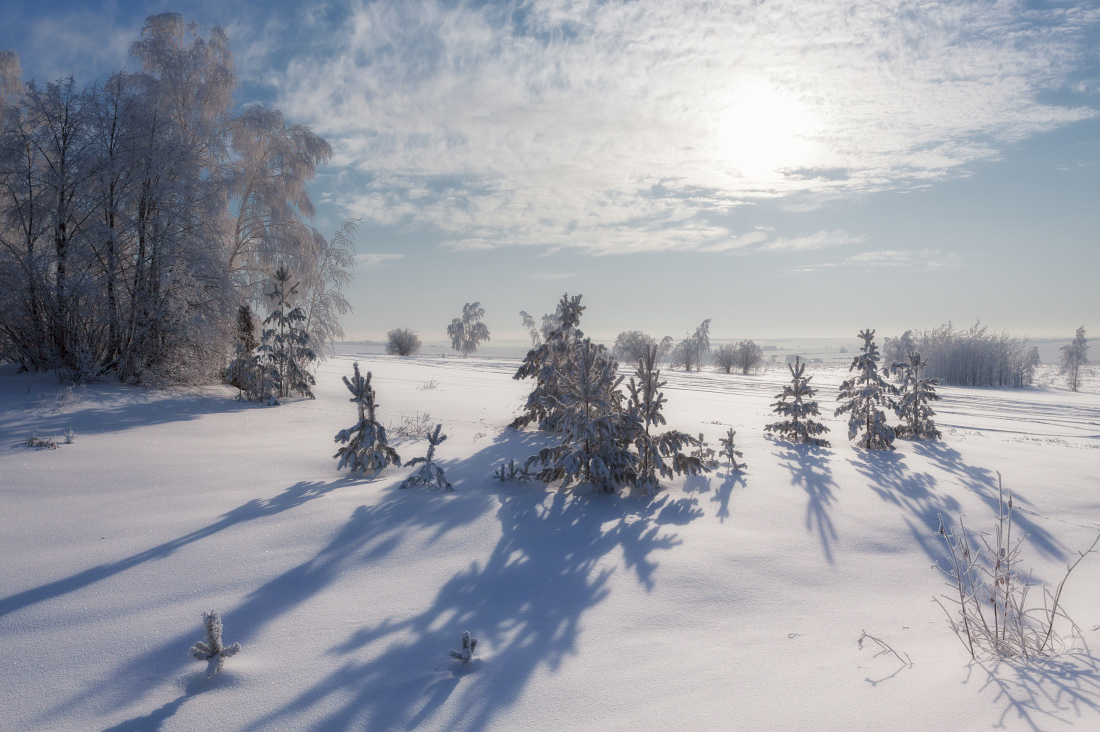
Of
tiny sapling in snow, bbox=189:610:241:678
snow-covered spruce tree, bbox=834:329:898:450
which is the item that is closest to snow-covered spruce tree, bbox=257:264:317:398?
tiny sapling in snow, bbox=189:610:241:678

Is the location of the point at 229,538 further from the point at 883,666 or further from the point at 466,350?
the point at 466,350

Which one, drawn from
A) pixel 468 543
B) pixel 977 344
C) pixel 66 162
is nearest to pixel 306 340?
pixel 66 162

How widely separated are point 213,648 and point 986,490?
736cm

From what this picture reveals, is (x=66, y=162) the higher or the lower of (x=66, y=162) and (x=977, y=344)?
the higher

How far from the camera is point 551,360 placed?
7852mm

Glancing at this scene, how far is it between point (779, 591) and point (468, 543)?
2.09 meters

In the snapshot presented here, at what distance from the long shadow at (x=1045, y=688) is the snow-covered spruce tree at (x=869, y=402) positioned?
246 inches

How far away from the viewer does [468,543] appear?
3.69 meters

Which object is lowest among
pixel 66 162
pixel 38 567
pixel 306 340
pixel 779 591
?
pixel 779 591

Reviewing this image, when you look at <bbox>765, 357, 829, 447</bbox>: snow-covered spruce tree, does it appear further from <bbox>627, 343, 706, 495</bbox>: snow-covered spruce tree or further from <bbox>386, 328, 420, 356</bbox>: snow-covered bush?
<bbox>386, 328, 420, 356</bbox>: snow-covered bush

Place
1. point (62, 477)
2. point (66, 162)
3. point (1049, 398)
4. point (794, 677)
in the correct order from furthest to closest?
1. point (1049, 398)
2. point (66, 162)
3. point (62, 477)
4. point (794, 677)

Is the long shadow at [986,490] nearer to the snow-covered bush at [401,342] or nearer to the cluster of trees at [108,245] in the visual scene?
the cluster of trees at [108,245]

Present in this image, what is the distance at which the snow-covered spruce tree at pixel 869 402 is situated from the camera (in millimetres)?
8180

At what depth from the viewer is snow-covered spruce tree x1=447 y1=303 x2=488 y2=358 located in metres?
55.2
